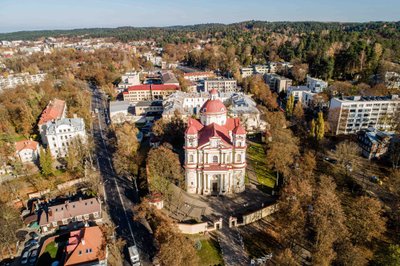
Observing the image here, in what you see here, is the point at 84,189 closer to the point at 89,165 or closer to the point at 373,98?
the point at 89,165

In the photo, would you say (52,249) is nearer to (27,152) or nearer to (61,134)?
(61,134)

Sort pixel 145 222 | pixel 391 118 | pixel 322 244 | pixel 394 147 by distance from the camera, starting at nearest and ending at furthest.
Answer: pixel 322 244 → pixel 145 222 → pixel 394 147 → pixel 391 118

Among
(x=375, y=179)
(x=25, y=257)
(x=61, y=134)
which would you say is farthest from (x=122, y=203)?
(x=375, y=179)

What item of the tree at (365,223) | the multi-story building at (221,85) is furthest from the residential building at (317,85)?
the tree at (365,223)

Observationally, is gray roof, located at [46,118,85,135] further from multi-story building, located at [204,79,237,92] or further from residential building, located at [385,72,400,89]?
residential building, located at [385,72,400,89]

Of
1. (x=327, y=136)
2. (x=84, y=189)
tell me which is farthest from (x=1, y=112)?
(x=327, y=136)
